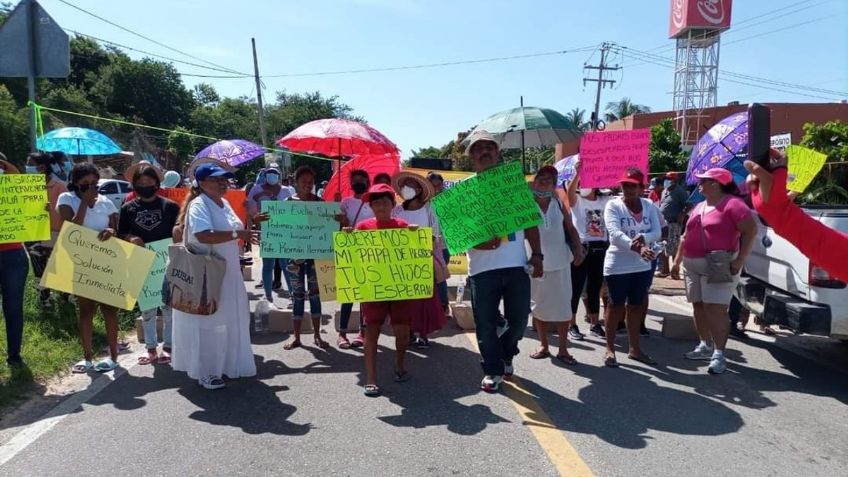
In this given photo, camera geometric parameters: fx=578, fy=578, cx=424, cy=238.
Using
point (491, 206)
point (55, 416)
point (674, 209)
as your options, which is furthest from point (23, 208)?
point (674, 209)

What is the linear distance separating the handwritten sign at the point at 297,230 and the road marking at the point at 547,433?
7.54ft

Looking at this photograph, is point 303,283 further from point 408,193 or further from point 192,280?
point 192,280

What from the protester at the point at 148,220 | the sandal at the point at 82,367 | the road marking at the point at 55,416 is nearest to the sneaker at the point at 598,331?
the protester at the point at 148,220

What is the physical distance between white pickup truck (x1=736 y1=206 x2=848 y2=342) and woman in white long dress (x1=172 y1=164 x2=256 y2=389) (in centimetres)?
434

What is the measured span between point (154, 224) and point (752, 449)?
499 cm

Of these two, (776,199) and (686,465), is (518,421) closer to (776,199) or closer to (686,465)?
(686,465)

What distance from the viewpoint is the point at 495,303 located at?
4.52m

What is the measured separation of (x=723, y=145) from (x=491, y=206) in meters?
3.51

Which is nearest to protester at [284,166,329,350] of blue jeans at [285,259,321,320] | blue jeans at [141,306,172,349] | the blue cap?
blue jeans at [285,259,321,320]

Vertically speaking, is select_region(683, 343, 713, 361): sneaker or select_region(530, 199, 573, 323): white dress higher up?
select_region(530, 199, 573, 323): white dress

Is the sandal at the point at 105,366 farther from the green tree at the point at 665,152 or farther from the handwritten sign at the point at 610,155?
the green tree at the point at 665,152

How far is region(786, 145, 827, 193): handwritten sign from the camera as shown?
5.97 meters

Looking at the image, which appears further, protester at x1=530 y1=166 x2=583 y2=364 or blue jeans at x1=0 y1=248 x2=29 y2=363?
protester at x1=530 y1=166 x2=583 y2=364

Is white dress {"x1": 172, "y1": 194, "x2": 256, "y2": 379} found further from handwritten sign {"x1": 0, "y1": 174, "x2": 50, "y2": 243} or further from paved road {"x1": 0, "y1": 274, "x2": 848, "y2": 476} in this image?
handwritten sign {"x1": 0, "y1": 174, "x2": 50, "y2": 243}
